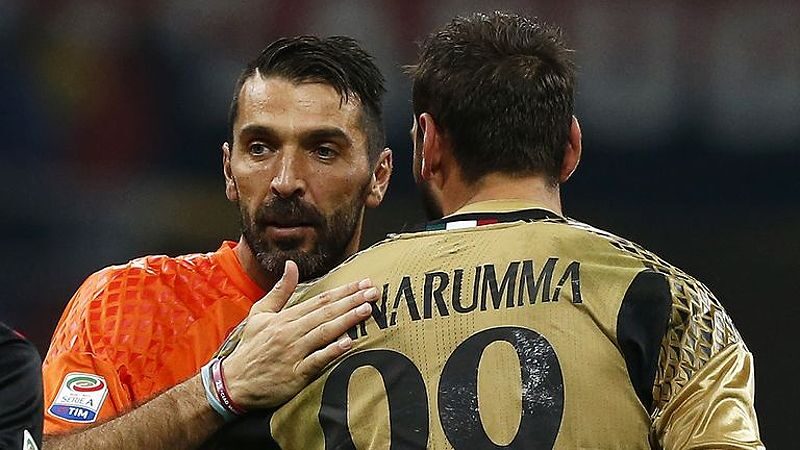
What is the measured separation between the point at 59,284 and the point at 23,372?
3113mm

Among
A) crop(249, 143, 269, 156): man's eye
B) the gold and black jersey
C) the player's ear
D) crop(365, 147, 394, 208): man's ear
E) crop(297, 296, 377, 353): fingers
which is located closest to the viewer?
the gold and black jersey

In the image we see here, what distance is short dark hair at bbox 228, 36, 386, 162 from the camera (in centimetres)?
337

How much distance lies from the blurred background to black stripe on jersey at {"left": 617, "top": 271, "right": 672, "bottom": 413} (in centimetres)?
292

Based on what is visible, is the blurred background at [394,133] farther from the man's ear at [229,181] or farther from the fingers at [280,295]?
the fingers at [280,295]

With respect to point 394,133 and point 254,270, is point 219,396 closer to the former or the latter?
point 254,270

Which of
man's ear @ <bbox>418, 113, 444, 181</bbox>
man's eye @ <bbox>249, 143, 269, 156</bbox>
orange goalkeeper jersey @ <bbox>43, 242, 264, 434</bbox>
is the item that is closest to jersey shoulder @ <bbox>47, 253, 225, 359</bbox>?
orange goalkeeper jersey @ <bbox>43, 242, 264, 434</bbox>

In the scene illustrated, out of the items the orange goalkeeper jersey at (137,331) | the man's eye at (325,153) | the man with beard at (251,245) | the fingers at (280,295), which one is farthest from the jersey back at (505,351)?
the man's eye at (325,153)

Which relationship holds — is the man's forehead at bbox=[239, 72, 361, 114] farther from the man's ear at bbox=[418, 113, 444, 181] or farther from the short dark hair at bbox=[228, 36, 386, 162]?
the man's ear at bbox=[418, 113, 444, 181]

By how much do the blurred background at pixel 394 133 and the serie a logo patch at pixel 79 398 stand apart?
235 centimetres

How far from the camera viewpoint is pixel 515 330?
7.89 feet

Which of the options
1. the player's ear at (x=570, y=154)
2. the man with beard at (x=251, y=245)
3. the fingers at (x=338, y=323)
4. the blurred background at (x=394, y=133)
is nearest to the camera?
the fingers at (x=338, y=323)

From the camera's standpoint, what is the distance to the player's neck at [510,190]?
8.23 ft

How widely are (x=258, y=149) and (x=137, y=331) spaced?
48 cm

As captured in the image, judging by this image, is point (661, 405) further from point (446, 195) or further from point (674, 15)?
point (674, 15)
